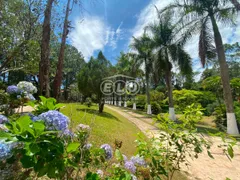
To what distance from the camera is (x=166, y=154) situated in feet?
5.70

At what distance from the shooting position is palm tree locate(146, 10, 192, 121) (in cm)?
1277

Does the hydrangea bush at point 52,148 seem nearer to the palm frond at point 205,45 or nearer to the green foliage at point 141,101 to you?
the palm frond at point 205,45

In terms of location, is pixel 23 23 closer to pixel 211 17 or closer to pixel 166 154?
pixel 166 154

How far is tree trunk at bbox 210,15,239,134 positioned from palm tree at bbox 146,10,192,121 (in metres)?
2.65

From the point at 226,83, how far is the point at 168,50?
18.4ft

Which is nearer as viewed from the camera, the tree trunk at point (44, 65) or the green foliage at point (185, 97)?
the tree trunk at point (44, 65)

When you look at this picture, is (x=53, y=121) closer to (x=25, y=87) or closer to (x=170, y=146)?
(x=170, y=146)

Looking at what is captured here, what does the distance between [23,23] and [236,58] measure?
102 feet

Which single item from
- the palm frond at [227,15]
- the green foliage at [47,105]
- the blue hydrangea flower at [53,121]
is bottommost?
the blue hydrangea flower at [53,121]

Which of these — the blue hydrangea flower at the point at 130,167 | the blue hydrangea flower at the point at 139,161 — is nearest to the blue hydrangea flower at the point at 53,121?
the blue hydrangea flower at the point at 130,167

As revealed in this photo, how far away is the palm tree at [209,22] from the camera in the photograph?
952 centimetres

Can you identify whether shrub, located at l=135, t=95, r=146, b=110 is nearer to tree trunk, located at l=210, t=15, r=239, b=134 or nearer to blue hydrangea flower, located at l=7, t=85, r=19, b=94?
tree trunk, located at l=210, t=15, r=239, b=134

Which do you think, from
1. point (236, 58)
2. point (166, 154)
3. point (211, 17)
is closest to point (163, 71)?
point (211, 17)

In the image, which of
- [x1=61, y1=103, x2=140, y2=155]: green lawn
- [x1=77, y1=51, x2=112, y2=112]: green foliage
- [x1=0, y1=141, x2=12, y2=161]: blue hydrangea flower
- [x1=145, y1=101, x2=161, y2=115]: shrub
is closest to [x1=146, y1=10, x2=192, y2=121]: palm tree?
[x1=77, y1=51, x2=112, y2=112]: green foliage
